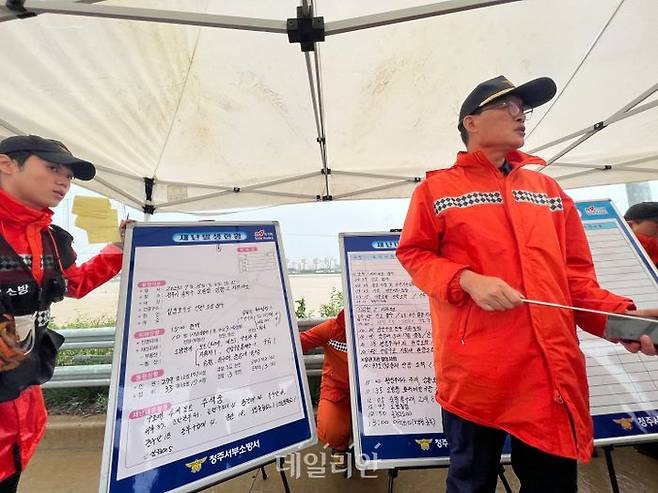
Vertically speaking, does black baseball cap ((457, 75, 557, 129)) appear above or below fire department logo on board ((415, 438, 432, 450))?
above

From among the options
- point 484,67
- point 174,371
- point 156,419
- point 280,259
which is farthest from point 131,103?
point 484,67

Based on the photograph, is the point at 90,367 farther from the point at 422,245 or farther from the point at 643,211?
the point at 643,211

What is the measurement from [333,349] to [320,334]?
142mm

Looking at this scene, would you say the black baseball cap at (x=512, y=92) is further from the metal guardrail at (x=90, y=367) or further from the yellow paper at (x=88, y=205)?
the metal guardrail at (x=90, y=367)

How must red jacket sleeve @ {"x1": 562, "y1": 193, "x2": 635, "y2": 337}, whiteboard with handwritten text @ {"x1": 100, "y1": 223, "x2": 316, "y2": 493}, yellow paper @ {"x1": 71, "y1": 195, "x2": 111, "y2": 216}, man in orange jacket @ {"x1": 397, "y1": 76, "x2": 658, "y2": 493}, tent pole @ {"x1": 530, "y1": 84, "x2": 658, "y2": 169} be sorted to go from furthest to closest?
tent pole @ {"x1": 530, "y1": 84, "x2": 658, "y2": 169}, yellow paper @ {"x1": 71, "y1": 195, "x2": 111, "y2": 216}, whiteboard with handwritten text @ {"x1": 100, "y1": 223, "x2": 316, "y2": 493}, red jacket sleeve @ {"x1": 562, "y1": 193, "x2": 635, "y2": 337}, man in orange jacket @ {"x1": 397, "y1": 76, "x2": 658, "y2": 493}

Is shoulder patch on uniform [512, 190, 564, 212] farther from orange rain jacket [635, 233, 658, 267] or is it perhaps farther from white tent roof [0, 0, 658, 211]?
orange rain jacket [635, 233, 658, 267]

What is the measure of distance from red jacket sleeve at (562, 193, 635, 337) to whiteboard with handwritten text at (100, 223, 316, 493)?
1159mm

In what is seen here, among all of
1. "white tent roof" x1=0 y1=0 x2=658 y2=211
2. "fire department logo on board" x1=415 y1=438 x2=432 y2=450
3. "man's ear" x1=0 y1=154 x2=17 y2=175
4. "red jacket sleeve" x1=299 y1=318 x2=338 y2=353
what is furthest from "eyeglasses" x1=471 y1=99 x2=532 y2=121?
"man's ear" x1=0 y1=154 x2=17 y2=175

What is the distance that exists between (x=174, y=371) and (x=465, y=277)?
1.16 metres

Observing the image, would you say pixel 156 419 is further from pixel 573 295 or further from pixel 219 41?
pixel 219 41

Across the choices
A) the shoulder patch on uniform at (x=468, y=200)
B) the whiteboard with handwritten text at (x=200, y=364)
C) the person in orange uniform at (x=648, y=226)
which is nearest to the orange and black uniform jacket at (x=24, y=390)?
the whiteboard with handwritten text at (x=200, y=364)

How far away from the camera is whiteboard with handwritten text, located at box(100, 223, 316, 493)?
115cm

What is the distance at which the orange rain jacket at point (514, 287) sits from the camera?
0.91m

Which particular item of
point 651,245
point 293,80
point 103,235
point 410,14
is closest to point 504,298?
point 410,14
